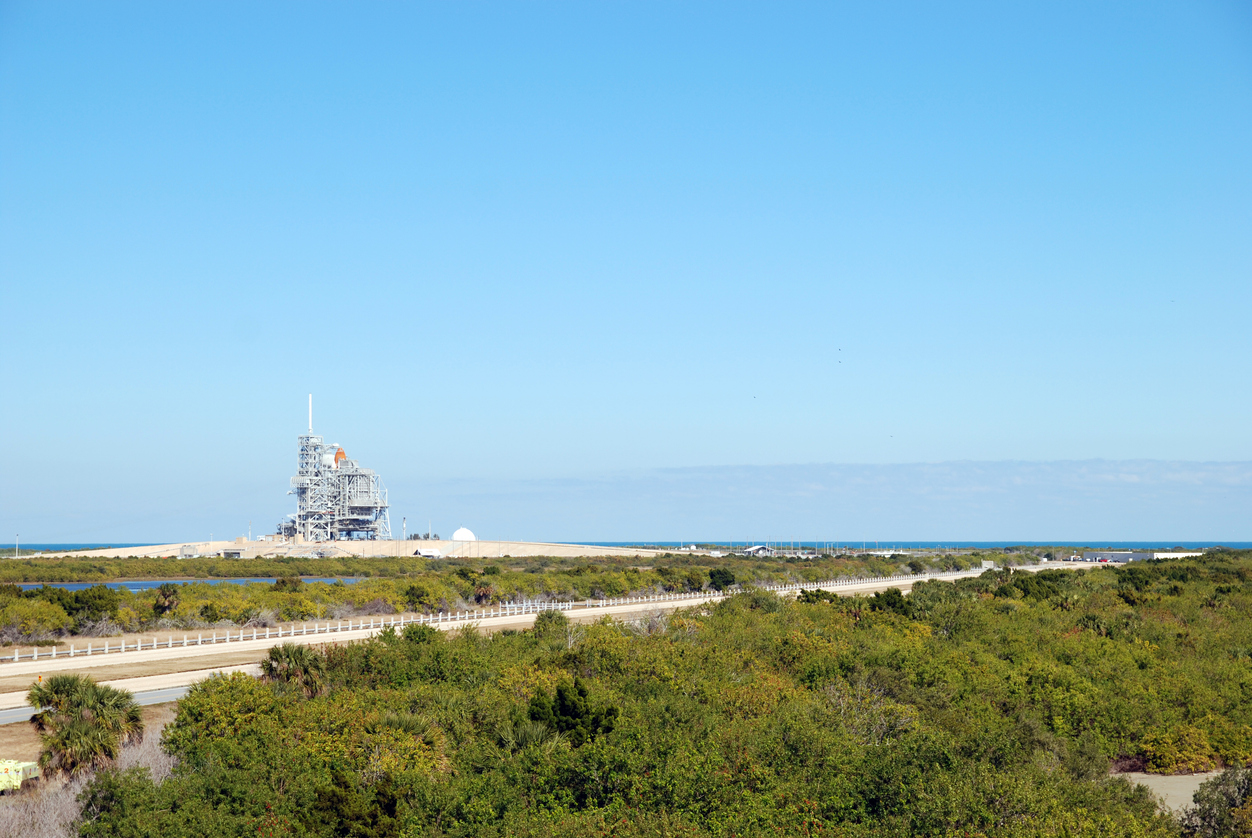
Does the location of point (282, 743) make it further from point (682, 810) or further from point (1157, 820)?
point (1157, 820)

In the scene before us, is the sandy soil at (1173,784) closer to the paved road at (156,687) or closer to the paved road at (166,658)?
the paved road at (156,687)

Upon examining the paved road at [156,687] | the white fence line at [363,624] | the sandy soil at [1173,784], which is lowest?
the sandy soil at [1173,784]

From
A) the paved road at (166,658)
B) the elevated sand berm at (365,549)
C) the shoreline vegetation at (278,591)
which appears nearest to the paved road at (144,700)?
the paved road at (166,658)

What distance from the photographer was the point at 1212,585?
8112 centimetres

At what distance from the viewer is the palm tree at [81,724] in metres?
23.5

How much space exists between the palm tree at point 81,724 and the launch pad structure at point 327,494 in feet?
469

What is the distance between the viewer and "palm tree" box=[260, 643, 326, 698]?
31828 millimetres

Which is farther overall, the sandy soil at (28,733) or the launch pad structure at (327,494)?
the launch pad structure at (327,494)

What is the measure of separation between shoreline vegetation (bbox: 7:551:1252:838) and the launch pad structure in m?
126

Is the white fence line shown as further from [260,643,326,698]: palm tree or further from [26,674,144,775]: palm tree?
[26,674,144,775]: palm tree

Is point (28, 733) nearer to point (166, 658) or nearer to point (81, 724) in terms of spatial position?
point (81, 724)

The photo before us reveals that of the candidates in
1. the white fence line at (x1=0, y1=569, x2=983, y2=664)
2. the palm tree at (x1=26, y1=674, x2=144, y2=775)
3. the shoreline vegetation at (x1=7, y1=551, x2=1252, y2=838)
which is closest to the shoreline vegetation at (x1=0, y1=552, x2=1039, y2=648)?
the white fence line at (x1=0, y1=569, x2=983, y2=664)

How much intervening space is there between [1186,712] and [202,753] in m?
36.0

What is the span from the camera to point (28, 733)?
2692cm
